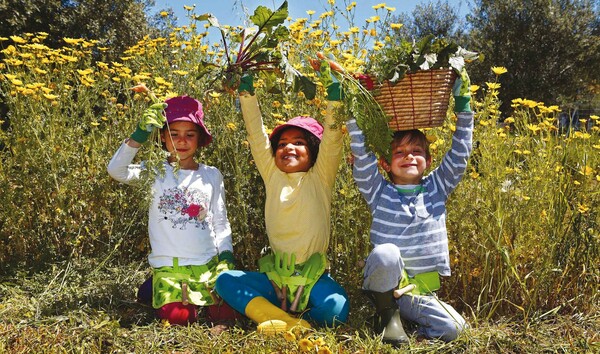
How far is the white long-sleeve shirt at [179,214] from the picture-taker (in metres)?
2.79

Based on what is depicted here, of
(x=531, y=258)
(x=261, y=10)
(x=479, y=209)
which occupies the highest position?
(x=261, y=10)

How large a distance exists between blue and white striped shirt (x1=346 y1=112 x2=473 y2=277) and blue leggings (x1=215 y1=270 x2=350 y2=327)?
302 mm

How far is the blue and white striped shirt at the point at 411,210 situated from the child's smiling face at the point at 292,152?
0.29 meters

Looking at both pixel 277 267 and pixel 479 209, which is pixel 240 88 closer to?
pixel 277 267

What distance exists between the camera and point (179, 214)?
2.82 meters

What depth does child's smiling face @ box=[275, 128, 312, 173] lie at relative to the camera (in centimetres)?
276

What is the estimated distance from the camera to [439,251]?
8.44 feet

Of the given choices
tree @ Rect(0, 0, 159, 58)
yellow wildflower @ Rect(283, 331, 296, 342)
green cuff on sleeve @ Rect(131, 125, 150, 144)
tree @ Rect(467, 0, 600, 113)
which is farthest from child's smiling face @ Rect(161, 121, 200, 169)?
tree @ Rect(467, 0, 600, 113)

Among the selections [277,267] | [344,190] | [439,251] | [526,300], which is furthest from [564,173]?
[277,267]

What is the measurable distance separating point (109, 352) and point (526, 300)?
180 cm

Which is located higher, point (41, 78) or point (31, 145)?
point (41, 78)

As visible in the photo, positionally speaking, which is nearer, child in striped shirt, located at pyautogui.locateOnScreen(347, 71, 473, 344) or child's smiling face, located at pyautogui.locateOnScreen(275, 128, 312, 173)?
child in striped shirt, located at pyautogui.locateOnScreen(347, 71, 473, 344)

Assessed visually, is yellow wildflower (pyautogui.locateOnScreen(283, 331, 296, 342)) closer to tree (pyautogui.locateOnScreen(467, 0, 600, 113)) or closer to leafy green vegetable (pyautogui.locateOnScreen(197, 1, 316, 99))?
leafy green vegetable (pyautogui.locateOnScreen(197, 1, 316, 99))

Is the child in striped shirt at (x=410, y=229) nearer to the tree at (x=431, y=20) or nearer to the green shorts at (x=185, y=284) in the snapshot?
the green shorts at (x=185, y=284)
